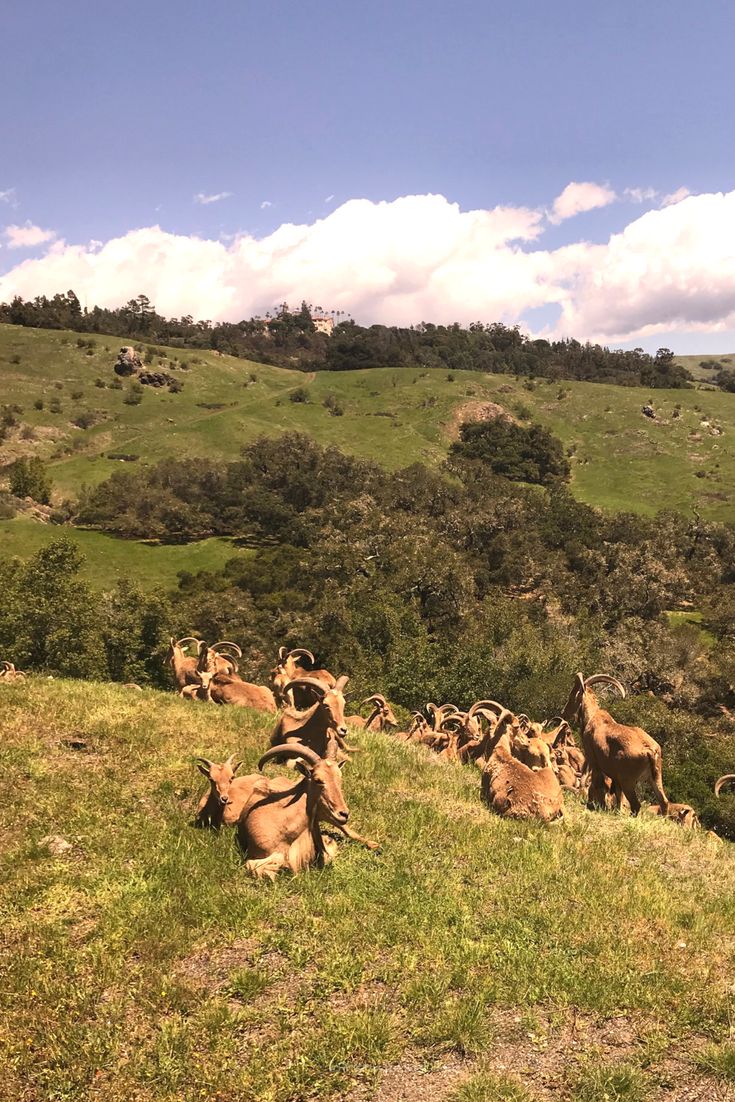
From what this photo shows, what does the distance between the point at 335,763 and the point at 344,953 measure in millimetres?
2750

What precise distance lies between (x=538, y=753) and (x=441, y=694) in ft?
70.6

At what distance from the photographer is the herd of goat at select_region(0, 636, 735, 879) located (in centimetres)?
934

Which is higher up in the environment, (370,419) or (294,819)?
(370,419)

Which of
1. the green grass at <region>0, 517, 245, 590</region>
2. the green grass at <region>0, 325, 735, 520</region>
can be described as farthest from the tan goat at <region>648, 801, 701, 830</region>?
the green grass at <region>0, 325, 735, 520</region>

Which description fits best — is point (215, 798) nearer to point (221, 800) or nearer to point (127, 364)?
point (221, 800)

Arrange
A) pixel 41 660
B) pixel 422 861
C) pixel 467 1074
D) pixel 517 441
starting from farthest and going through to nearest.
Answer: pixel 517 441 → pixel 41 660 → pixel 422 861 → pixel 467 1074

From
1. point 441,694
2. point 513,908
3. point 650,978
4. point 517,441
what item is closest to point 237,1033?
point 513,908

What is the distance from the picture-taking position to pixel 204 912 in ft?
27.0

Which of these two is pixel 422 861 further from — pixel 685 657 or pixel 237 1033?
pixel 685 657

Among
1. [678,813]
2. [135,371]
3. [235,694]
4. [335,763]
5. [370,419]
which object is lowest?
[678,813]

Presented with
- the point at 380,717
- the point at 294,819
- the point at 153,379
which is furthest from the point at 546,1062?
the point at 153,379

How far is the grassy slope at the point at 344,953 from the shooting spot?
245 inches

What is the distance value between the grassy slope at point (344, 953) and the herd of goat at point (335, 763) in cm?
46

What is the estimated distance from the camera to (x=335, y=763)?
32.9 feet
